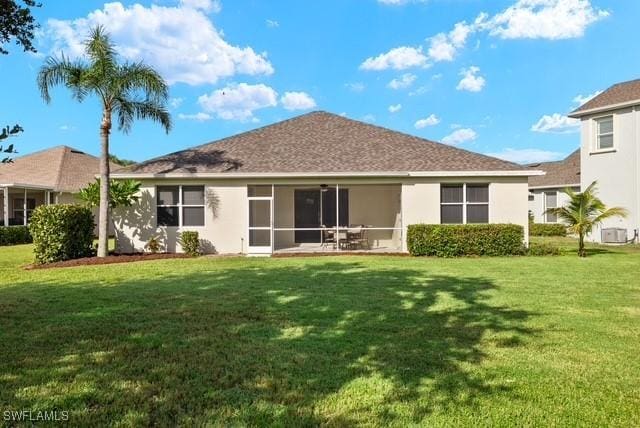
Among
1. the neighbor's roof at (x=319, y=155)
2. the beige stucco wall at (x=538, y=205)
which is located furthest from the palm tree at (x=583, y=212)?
the beige stucco wall at (x=538, y=205)

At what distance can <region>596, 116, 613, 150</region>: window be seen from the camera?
20.6 m

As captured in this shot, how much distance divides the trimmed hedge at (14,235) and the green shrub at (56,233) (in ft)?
32.3

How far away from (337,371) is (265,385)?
790 millimetres

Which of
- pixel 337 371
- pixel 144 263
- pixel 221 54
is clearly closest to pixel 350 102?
pixel 221 54

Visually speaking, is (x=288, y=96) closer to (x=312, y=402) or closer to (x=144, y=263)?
(x=144, y=263)

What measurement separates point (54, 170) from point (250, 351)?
27669 mm

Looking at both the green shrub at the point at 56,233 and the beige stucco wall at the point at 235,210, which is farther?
the beige stucco wall at the point at 235,210

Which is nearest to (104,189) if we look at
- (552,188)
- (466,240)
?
(466,240)

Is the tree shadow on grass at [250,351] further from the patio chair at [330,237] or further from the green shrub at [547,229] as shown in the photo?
the green shrub at [547,229]

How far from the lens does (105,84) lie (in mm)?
14594

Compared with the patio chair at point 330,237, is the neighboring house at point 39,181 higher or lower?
higher

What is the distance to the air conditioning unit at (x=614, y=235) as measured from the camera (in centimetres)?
1959

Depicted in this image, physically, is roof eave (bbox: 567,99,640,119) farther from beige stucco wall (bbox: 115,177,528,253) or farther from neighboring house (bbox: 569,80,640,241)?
beige stucco wall (bbox: 115,177,528,253)

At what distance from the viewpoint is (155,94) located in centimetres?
1532
